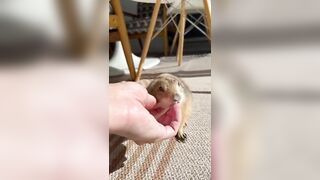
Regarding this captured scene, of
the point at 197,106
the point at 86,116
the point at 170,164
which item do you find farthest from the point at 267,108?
the point at 197,106

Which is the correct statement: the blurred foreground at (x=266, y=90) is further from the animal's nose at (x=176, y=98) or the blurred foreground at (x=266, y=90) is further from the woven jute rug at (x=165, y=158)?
the animal's nose at (x=176, y=98)

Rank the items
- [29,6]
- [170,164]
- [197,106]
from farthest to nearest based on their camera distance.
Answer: [197,106], [170,164], [29,6]

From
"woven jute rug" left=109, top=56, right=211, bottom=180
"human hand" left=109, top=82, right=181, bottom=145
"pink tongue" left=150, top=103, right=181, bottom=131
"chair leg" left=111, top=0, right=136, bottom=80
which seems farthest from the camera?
"chair leg" left=111, top=0, right=136, bottom=80

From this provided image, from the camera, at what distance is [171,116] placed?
0.78m

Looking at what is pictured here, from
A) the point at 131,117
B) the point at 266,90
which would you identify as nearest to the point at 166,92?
the point at 131,117

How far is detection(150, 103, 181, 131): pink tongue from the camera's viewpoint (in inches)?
29.4

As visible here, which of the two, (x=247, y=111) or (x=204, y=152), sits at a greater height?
(x=247, y=111)

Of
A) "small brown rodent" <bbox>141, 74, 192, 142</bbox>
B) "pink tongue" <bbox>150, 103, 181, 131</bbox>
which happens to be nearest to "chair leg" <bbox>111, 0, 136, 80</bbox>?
"small brown rodent" <bbox>141, 74, 192, 142</bbox>

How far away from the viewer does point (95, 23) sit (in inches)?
11.4

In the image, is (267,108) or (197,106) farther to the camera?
(197,106)

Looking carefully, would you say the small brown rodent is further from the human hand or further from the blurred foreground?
the blurred foreground

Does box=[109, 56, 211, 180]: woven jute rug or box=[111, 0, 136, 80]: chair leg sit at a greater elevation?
box=[111, 0, 136, 80]: chair leg

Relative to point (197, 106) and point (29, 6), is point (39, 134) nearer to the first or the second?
point (29, 6)

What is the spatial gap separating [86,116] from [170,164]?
0.38 meters
